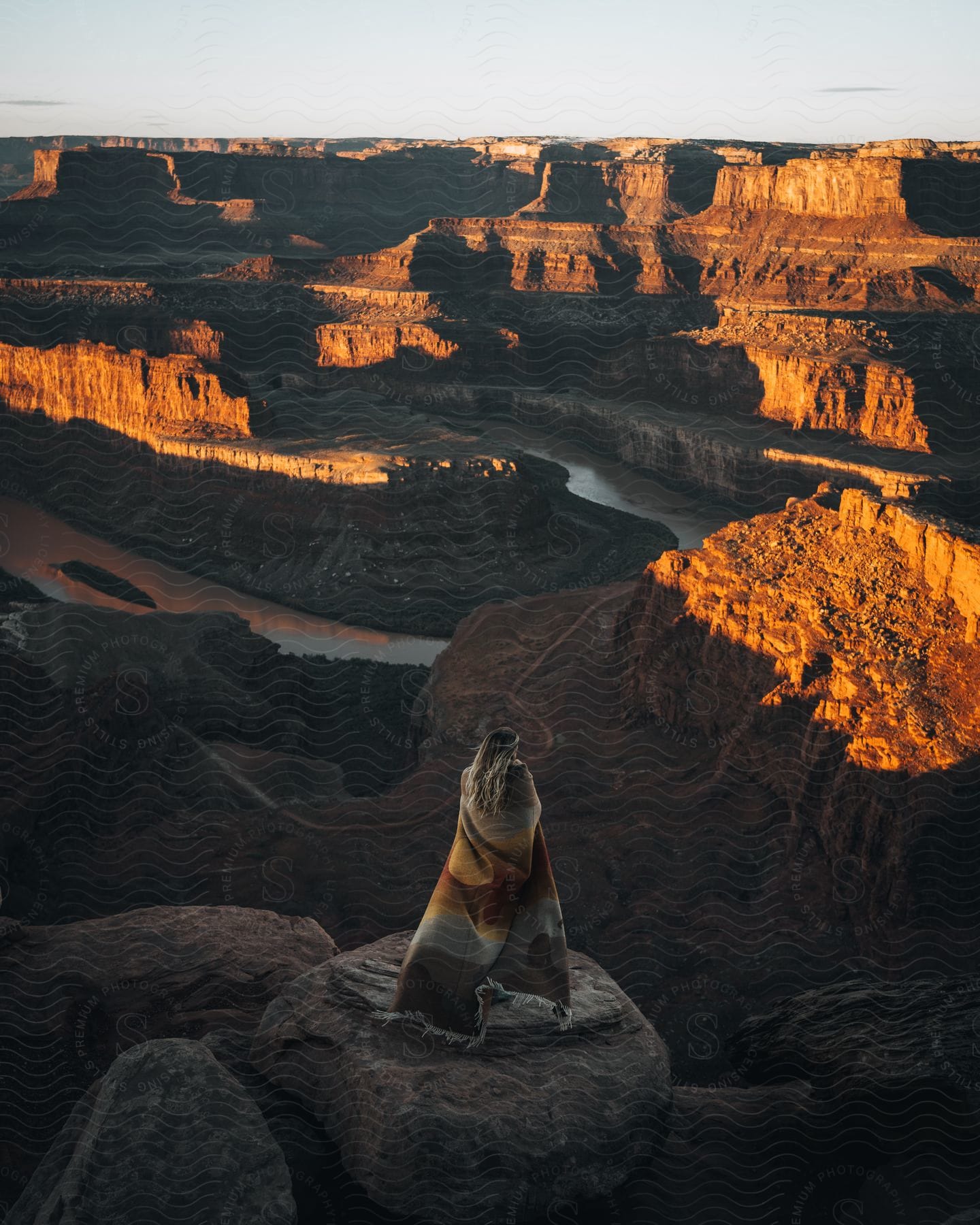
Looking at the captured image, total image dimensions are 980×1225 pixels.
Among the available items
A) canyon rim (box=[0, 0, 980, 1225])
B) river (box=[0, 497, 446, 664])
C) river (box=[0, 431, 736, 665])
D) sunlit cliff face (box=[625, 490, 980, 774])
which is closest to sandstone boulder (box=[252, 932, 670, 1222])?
canyon rim (box=[0, 0, 980, 1225])

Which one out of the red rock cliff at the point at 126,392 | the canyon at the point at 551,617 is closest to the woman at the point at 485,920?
the canyon at the point at 551,617

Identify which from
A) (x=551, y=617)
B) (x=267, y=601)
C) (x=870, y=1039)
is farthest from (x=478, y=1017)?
(x=267, y=601)

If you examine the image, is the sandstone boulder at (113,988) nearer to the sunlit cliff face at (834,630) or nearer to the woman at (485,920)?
the woman at (485,920)

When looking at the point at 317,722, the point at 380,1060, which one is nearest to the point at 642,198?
the point at 317,722

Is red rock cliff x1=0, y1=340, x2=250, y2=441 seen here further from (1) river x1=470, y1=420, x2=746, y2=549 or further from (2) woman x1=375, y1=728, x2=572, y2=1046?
(2) woman x1=375, y1=728, x2=572, y2=1046

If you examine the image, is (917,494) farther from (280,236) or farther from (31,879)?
(280,236)

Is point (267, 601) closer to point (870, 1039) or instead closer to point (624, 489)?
point (624, 489)
